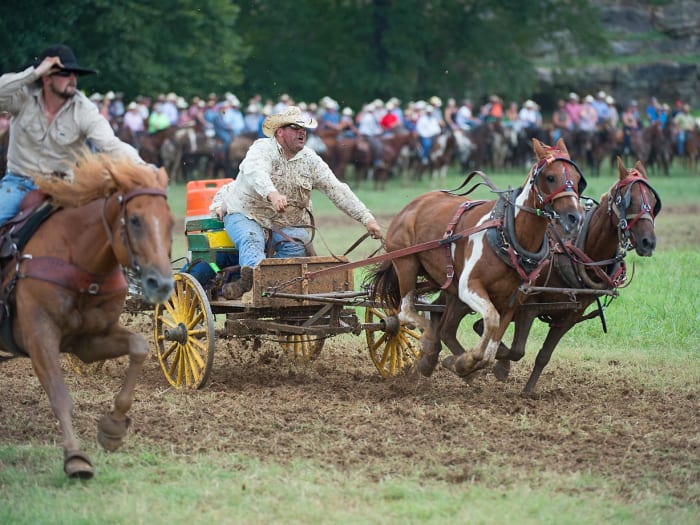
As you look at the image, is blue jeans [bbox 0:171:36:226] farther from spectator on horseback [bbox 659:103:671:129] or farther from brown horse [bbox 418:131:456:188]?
spectator on horseback [bbox 659:103:671:129]

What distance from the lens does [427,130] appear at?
31.2 metres

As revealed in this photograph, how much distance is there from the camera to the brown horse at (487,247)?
7637 millimetres

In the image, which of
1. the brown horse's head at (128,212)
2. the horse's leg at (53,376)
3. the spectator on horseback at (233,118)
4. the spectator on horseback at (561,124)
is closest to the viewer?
the brown horse's head at (128,212)

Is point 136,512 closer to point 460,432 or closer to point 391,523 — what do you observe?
point 391,523

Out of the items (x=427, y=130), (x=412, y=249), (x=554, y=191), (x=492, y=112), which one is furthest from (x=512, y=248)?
(x=492, y=112)

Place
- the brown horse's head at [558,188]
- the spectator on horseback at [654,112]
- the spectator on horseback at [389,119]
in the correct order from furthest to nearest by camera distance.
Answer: the spectator on horseback at [654,112] < the spectator on horseback at [389,119] < the brown horse's head at [558,188]

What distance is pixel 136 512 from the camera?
216 inches

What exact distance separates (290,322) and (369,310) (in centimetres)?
69

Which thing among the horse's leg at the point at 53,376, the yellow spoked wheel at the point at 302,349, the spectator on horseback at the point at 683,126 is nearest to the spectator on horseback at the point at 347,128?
the spectator on horseback at the point at 683,126

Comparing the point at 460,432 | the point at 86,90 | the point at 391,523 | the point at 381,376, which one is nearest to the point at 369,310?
the point at 381,376

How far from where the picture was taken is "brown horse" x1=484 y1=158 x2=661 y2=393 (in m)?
8.37

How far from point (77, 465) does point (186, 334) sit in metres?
2.75

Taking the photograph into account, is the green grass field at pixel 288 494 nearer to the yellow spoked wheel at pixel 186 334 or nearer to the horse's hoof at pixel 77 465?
the horse's hoof at pixel 77 465

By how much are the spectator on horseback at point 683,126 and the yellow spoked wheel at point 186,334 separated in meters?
27.0
